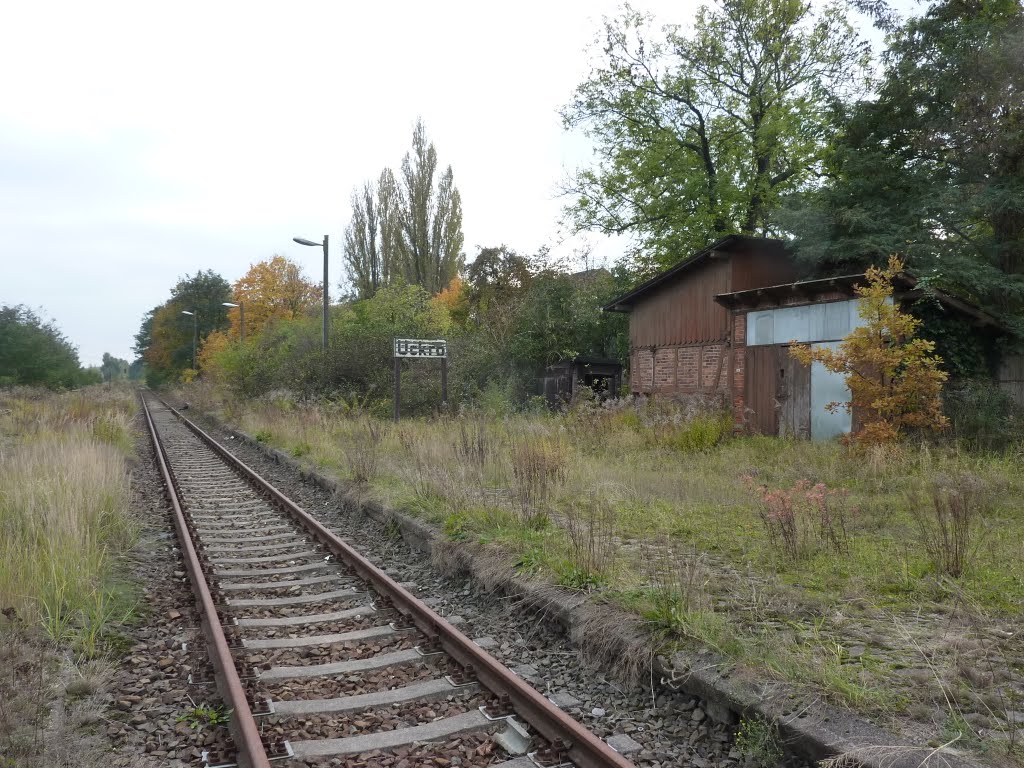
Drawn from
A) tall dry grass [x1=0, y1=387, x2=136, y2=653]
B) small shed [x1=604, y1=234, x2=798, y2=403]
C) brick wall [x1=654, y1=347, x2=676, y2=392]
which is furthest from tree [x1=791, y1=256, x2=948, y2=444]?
tall dry grass [x1=0, y1=387, x2=136, y2=653]

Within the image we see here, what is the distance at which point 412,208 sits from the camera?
44562 millimetres

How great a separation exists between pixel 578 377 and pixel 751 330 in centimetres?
788

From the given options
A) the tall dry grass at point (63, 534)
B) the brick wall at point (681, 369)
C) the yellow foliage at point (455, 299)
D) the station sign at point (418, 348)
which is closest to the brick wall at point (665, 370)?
the brick wall at point (681, 369)

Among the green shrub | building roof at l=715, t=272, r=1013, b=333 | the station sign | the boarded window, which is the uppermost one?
building roof at l=715, t=272, r=1013, b=333

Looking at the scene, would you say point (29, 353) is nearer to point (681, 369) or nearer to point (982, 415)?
point (681, 369)

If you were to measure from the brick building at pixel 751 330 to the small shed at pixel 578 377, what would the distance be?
6.86 ft

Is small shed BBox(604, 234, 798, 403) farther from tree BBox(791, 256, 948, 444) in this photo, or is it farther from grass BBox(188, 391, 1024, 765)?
tree BBox(791, 256, 948, 444)

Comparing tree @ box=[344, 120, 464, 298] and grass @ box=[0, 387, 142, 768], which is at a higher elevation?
tree @ box=[344, 120, 464, 298]

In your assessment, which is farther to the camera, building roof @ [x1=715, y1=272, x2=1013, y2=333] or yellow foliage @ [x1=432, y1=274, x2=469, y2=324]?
yellow foliage @ [x1=432, y1=274, x2=469, y2=324]

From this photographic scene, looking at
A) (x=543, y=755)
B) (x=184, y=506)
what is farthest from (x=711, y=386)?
(x=543, y=755)

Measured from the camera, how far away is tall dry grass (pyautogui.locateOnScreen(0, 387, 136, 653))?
5395mm

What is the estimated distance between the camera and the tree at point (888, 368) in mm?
12031

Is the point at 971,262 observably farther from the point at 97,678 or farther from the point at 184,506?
the point at 97,678

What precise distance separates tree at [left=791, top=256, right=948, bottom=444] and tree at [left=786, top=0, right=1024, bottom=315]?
13.6 feet
